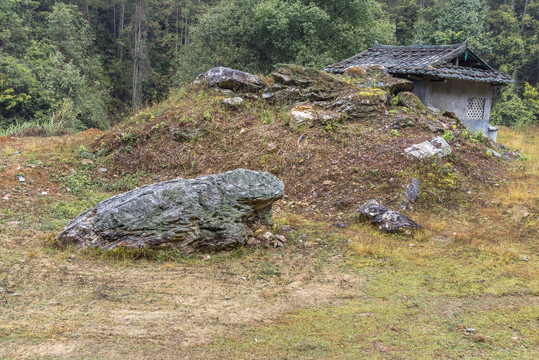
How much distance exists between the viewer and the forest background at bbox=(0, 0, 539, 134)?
61.9 feet

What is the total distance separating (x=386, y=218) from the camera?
23.9ft

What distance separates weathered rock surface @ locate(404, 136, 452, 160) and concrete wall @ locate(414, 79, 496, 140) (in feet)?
11.4

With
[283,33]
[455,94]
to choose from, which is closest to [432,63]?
[455,94]

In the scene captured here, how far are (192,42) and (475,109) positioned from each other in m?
17.1

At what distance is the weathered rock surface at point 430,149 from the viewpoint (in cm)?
916

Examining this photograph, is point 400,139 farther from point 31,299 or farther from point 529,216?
point 31,299

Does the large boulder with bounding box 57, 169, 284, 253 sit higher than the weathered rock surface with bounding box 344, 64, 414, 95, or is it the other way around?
the weathered rock surface with bounding box 344, 64, 414, 95

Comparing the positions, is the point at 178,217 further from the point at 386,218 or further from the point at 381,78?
the point at 381,78

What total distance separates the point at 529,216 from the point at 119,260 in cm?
727

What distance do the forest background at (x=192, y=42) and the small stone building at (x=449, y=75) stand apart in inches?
195

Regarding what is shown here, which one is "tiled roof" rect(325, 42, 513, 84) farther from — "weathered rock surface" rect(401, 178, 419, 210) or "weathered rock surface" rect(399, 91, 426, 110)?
"weathered rock surface" rect(401, 178, 419, 210)

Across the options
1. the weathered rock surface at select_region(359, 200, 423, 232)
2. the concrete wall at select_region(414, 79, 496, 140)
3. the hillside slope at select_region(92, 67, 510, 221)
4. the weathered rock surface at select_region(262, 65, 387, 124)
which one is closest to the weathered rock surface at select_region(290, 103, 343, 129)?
the weathered rock surface at select_region(262, 65, 387, 124)

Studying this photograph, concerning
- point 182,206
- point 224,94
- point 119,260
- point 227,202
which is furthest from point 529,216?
point 224,94

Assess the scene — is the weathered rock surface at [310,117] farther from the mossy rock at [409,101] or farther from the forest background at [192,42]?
the forest background at [192,42]
